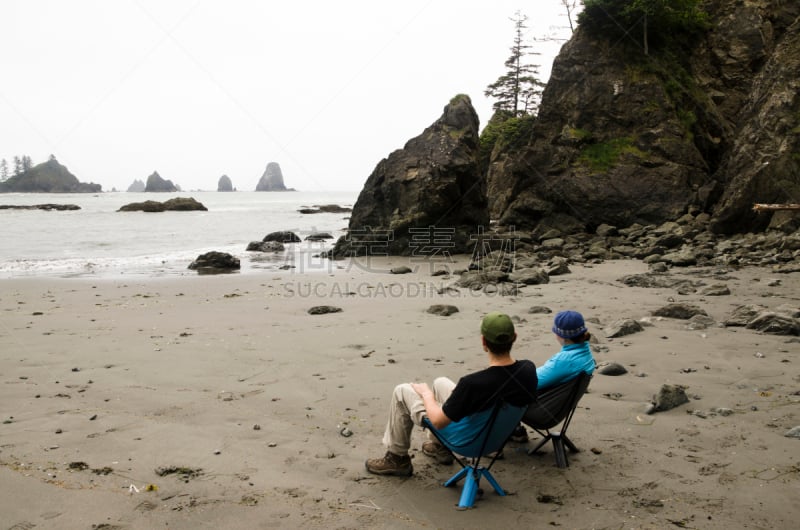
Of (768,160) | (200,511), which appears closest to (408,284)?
(200,511)

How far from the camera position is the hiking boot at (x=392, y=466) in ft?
14.1

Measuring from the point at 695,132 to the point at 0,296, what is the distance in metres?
27.0

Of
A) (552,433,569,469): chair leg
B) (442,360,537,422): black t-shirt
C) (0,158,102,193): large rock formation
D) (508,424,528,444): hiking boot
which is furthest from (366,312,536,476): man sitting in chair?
(0,158,102,193): large rock formation

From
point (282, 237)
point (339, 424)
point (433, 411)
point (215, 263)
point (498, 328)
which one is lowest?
point (339, 424)

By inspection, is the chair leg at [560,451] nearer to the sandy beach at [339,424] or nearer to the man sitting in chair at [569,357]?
the sandy beach at [339,424]

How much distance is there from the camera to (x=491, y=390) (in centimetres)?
376

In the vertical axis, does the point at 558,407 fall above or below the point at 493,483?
above

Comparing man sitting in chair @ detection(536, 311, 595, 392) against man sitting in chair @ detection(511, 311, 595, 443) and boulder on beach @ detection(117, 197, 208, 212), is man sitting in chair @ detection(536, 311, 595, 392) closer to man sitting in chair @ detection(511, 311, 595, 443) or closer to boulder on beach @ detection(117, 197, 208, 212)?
man sitting in chair @ detection(511, 311, 595, 443)

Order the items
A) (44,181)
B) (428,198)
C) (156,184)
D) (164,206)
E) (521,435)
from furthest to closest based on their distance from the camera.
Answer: (156,184) → (44,181) → (164,206) → (428,198) → (521,435)

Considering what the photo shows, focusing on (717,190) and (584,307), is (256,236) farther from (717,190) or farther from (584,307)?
(584,307)

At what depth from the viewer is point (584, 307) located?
10.1 meters

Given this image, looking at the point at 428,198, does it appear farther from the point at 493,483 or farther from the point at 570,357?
A: the point at 493,483

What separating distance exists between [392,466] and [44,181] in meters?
157

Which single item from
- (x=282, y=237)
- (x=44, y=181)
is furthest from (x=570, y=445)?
(x=44, y=181)
